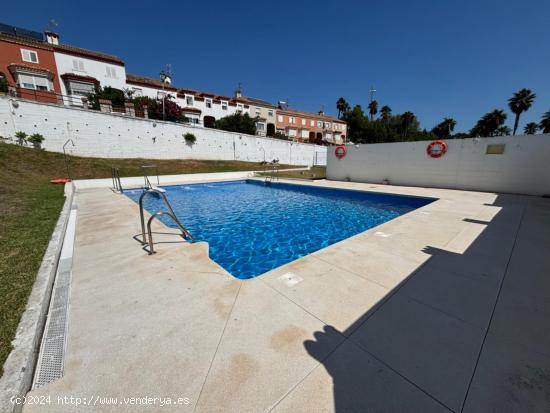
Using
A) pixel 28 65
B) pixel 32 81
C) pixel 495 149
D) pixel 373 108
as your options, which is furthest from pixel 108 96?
pixel 373 108

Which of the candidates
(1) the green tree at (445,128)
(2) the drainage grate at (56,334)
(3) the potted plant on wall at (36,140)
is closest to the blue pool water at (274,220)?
(2) the drainage grate at (56,334)

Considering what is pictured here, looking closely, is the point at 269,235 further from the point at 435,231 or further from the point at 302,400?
the point at 302,400

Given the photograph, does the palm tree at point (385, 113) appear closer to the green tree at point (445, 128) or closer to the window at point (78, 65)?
the green tree at point (445, 128)

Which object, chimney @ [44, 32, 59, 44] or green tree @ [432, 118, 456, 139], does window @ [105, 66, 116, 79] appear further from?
green tree @ [432, 118, 456, 139]

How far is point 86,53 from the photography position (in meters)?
24.8

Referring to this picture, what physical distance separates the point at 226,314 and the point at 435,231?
187 inches

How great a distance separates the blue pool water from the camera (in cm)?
516

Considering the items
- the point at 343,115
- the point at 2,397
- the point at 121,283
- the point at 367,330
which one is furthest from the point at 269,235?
the point at 343,115

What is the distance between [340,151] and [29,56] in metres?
31.7

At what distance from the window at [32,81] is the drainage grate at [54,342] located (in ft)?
99.5

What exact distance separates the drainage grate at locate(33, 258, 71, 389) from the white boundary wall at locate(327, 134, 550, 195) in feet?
46.5

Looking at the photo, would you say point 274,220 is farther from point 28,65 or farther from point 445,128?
point 445,128

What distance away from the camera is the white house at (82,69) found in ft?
76.3

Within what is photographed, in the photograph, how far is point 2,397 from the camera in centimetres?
136
